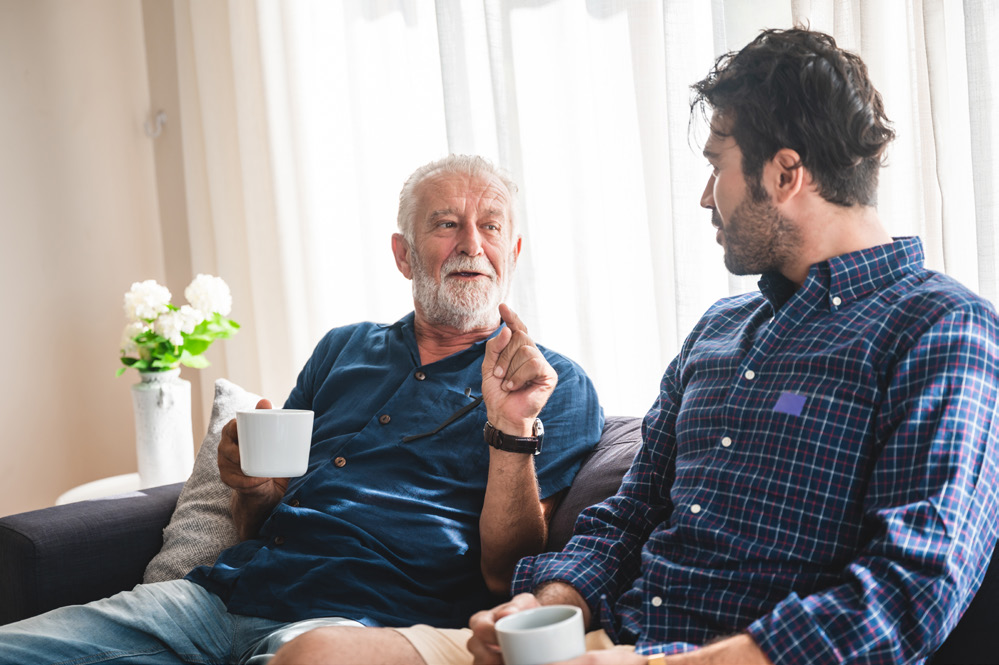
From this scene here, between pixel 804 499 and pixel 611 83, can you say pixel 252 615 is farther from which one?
pixel 611 83

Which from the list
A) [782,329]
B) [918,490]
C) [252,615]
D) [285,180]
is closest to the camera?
[918,490]

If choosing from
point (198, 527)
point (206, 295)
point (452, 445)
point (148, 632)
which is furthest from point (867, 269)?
point (206, 295)

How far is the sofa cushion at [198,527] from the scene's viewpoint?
1.84 meters

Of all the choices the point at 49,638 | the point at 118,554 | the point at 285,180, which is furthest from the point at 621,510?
the point at 285,180

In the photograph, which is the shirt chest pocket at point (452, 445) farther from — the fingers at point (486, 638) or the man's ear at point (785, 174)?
the man's ear at point (785, 174)

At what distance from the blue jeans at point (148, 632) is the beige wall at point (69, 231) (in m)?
2.03

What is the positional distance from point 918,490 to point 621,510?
1.73ft

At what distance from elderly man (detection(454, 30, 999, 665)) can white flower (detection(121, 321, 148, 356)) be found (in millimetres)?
1662

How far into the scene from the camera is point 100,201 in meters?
3.56

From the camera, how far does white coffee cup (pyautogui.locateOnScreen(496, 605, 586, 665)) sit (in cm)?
92

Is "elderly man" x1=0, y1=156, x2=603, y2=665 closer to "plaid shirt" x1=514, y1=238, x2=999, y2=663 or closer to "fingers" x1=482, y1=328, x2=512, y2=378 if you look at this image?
→ "fingers" x1=482, y1=328, x2=512, y2=378

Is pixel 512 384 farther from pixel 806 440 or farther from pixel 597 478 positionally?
pixel 806 440

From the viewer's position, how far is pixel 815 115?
1.25 m

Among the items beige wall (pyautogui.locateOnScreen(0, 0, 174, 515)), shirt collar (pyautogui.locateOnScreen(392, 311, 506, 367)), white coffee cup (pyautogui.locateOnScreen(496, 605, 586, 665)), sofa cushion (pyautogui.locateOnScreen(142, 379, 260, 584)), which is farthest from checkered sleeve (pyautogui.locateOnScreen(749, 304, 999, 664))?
beige wall (pyautogui.locateOnScreen(0, 0, 174, 515))
